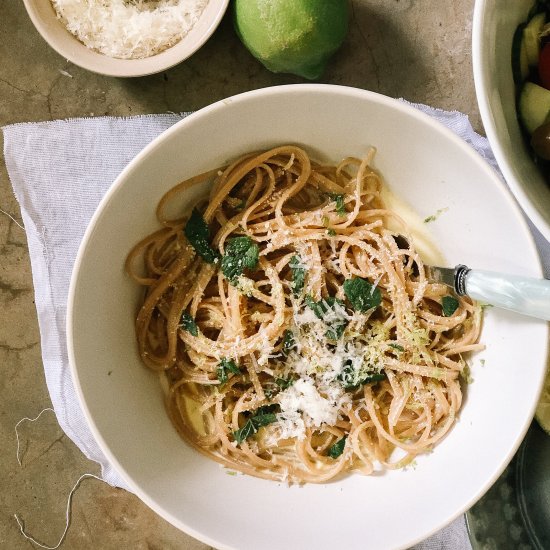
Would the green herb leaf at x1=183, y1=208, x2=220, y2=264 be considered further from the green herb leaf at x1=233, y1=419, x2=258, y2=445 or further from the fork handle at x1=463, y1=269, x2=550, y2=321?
the fork handle at x1=463, y1=269, x2=550, y2=321

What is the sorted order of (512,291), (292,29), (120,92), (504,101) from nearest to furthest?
(504,101) → (512,291) → (292,29) → (120,92)

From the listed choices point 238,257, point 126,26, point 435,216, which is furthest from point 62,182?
point 435,216

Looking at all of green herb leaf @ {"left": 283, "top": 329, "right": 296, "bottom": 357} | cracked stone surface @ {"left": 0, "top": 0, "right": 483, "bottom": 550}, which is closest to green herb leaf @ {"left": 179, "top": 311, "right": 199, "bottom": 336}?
green herb leaf @ {"left": 283, "top": 329, "right": 296, "bottom": 357}

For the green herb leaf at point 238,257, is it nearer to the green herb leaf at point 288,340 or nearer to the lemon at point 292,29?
the green herb leaf at point 288,340

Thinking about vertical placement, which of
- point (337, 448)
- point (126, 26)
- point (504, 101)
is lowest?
point (337, 448)

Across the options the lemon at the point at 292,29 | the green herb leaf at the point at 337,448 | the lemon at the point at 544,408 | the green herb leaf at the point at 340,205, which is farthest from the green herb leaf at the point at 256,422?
the lemon at the point at 292,29

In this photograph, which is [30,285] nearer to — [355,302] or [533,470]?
Result: [355,302]

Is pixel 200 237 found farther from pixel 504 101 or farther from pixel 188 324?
pixel 504 101
